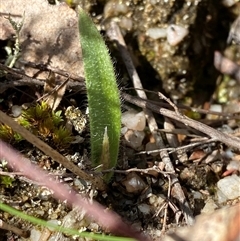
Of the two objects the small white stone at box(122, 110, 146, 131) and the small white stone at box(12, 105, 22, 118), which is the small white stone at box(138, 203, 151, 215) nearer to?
the small white stone at box(122, 110, 146, 131)

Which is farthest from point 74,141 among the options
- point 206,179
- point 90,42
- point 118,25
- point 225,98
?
point 225,98

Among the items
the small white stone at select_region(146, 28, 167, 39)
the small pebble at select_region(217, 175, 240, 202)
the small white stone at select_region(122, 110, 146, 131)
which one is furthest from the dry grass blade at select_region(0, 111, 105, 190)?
the small white stone at select_region(146, 28, 167, 39)

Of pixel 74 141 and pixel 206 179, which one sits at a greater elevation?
pixel 74 141

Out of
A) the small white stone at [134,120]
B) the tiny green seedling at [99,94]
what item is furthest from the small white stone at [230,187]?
the tiny green seedling at [99,94]

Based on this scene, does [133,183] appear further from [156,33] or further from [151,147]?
[156,33]

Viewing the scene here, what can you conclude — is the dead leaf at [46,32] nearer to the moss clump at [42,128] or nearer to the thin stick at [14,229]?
the moss clump at [42,128]

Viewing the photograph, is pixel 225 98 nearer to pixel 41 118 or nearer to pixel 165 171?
pixel 165 171
